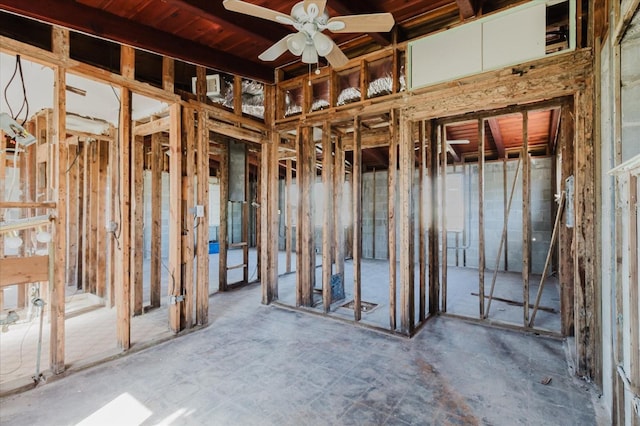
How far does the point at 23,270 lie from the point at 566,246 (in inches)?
211

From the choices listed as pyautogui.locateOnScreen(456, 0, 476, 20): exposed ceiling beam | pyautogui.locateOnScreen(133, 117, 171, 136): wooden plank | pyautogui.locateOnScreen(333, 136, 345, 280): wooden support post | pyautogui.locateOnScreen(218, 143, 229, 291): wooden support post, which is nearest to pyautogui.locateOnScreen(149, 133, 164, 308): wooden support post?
pyautogui.locateOnScreen(133, 117, 171, 136): wooden plank

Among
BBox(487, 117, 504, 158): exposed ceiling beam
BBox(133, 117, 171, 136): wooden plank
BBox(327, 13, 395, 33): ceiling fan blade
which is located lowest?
BBox(133, 117, 171, 136): wooden plank

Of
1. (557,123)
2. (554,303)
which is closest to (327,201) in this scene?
(554,303)

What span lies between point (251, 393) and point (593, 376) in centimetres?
281

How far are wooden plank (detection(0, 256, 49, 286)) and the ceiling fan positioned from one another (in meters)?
2.51

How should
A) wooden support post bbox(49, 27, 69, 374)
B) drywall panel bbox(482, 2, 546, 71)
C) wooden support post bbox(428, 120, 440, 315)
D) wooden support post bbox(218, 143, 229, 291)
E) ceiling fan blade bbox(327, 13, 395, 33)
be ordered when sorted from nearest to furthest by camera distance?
ceiling fan blade bbox(327, 13, 395, 33) < wooden support post bbox(49, 27, 69, 374) < drywall panel bbox(482, 2, 546, 71) < wooden support post bbox(428, 120, 440, 315) < wooden support post bbox(218, 143, 229, 291)

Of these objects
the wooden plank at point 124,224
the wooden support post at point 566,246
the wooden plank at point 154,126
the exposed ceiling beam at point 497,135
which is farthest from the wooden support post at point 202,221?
the exposed ceiling beam at point 497,135

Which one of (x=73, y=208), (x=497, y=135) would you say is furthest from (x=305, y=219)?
(x=497, y=135)

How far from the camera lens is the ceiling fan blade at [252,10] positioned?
2.10m

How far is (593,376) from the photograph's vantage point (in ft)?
8.34

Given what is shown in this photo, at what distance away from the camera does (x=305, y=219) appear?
446 centimetres

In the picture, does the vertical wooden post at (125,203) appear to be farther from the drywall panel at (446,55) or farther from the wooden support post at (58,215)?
the drywall panel at (446,55)

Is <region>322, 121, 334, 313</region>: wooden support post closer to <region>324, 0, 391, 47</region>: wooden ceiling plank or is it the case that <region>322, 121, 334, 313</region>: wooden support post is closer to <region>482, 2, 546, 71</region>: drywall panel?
<region>324, 0, 391, 47</region>: wooden ceiling plank

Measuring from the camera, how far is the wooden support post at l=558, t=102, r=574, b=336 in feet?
11.0
